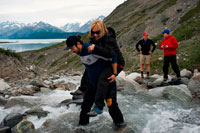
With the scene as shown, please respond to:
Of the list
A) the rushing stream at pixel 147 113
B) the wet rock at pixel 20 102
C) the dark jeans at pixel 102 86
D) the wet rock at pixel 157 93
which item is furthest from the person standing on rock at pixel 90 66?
the wet rock at pixel 157 93

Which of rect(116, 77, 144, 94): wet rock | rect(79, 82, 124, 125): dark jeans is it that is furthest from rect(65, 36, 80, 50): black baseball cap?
rect(116, 77, 144, 94): wet rock

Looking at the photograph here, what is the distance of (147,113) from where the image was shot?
7.51 m

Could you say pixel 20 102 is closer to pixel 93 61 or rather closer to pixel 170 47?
pixel 93 61

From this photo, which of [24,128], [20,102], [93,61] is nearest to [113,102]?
[93,61]

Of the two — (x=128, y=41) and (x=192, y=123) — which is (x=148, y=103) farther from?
(x=128, y=41)

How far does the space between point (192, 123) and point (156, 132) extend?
148 centimetres

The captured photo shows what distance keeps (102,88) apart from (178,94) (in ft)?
17.4

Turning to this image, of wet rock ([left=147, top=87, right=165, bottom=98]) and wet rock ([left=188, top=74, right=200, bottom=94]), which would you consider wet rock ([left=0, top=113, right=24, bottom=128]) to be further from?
wet rock ([left=188, top=74, right=200, bottom=94])

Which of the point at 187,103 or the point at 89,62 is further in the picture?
the point at 187,103

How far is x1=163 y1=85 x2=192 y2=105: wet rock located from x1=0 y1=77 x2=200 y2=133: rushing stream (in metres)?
0.29

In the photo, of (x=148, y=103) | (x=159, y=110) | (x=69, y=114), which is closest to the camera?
(x=69, y=114)

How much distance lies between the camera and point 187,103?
27.1 feet

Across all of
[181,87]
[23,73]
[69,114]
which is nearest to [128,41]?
[23,73]

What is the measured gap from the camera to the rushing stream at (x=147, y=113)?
611 centimetres
